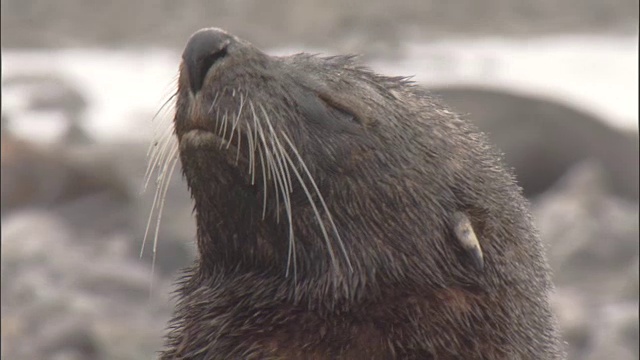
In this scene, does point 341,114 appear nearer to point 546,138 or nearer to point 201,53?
point 201,53

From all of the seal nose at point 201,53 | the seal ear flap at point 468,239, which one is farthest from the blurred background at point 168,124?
the seal ear flap at point 468,239

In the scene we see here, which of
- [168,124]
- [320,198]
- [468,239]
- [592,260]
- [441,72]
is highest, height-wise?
[441,72]

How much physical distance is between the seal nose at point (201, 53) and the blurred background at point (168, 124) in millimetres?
486

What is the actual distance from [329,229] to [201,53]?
26.8 inches

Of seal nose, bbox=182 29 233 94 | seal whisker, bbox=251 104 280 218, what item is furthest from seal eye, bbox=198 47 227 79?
seal whisker, bbox=251 104 280 218

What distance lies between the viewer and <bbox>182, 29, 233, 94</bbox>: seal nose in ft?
12.8

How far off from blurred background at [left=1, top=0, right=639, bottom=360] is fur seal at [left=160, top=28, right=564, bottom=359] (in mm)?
526

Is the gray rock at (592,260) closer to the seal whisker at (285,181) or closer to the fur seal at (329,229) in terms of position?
the fur seal at (329,229)

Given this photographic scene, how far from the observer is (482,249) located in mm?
4148

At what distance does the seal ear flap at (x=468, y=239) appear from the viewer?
4.05m

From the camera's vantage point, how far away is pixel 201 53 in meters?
3.90

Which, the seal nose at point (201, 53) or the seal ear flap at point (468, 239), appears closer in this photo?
the seal nose at point (201, 53)

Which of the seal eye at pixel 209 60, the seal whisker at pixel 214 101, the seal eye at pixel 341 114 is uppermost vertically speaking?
the seal eye at pixel 209 60

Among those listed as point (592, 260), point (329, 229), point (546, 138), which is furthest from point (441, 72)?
point (329, 229)
